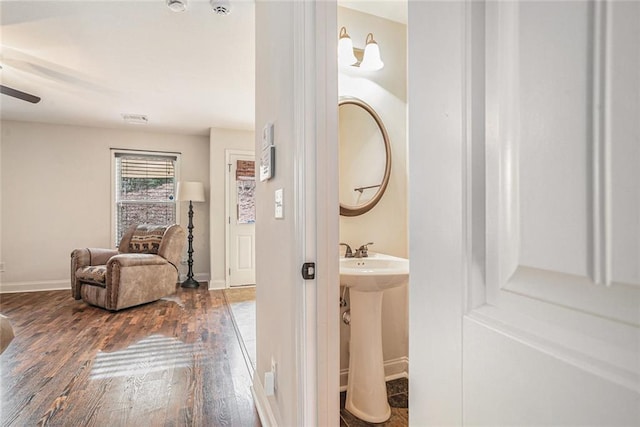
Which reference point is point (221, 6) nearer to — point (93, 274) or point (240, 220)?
point (93, 274)

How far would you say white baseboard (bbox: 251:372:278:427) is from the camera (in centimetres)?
159

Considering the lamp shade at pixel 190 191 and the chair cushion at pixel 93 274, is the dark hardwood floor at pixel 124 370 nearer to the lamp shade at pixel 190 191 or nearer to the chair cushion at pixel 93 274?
the chair cushion at pixel 93 274

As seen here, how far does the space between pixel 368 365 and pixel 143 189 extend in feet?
15.7

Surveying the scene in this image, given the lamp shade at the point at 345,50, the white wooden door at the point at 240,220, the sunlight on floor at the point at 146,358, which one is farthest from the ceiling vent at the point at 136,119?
the lamp shade at the point at 345,50

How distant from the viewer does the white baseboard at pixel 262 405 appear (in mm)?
1587

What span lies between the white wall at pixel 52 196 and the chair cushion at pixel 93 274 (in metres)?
1.12

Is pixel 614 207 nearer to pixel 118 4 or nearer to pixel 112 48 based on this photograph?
pixel 118 4

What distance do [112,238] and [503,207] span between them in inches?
226

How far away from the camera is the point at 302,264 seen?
1.12m

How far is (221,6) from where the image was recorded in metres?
2.10

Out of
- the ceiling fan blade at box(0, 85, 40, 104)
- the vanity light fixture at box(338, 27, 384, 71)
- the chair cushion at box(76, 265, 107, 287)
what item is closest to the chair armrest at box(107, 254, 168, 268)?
the chair cushion at box(76, 265, 107, 287)

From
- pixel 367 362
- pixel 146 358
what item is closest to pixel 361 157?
pixel 367 362

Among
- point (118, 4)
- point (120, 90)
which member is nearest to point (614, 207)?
point (118, 4)

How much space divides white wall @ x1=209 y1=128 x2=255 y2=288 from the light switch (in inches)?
151
